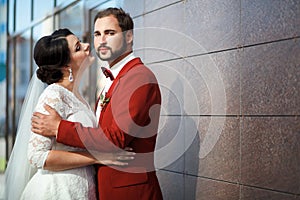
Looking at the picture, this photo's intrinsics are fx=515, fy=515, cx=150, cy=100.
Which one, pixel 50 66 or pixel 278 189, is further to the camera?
pixel 50 66

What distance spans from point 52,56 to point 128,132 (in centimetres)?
56

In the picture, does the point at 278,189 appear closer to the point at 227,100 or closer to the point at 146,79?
the point at 227,100

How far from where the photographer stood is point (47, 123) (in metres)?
2.25

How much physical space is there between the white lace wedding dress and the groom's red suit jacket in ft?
0.27

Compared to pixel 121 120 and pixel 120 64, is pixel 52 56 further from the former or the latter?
pixel 121 120

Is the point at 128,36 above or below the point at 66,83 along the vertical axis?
above

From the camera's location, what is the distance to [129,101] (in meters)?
2.19

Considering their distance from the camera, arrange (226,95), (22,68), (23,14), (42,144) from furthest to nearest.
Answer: (22,68) < (23,14) < (226,95) < (42,144)

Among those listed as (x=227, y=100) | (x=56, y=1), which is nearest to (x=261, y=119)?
(x=227, y=100)

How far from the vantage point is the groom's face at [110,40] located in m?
2.37

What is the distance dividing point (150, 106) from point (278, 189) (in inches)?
26.8

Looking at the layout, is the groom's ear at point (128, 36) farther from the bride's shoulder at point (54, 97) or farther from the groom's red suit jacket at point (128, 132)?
the bride's shoulder at point (54, 97)

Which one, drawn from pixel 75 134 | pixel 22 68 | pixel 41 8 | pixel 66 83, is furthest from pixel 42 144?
pixel 22 68

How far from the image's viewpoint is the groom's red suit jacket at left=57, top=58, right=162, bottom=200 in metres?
2.19
